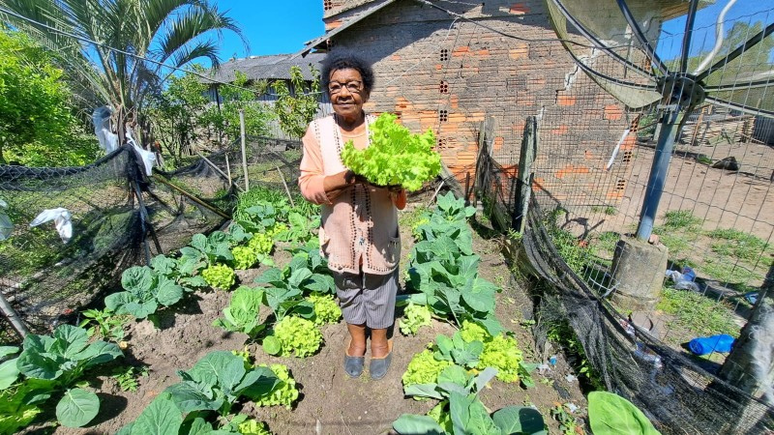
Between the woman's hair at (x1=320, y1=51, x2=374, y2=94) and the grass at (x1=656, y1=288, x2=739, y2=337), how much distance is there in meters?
3.81

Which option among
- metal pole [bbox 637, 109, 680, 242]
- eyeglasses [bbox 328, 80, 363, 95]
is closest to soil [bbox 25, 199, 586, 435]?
metal pole [bbox 637, 109, 680, 242]

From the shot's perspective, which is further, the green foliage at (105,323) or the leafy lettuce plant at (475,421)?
the green foliage at (105,323)

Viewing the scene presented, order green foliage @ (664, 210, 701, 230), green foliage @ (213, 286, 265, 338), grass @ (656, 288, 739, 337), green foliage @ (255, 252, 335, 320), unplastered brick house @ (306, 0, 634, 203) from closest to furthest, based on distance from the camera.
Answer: green foliage @ (213, 286, 265, 338), green foliage @ (255, 252, 335, 320), grass @ (656, 288, 739, 337), green foliage @ (664, 210, 701, 230), unplastered brick house @ (306, 0, 634, 203)

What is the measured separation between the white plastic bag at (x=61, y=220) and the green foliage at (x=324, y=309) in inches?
90.4

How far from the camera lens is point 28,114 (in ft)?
15.0

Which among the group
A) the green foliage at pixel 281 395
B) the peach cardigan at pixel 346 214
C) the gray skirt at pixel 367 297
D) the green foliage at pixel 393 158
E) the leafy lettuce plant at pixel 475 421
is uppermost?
the green foliage at pixel 393 158

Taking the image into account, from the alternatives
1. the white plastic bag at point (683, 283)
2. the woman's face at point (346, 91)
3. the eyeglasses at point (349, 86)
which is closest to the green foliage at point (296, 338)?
the woman's face at point (346, 91)

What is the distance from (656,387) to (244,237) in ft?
15.2

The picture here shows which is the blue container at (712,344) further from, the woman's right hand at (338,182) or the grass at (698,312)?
the woman's right hand at (338,182)

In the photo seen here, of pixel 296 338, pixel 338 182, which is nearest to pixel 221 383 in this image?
pixel 296 338

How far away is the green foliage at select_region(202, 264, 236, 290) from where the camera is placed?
3865mm

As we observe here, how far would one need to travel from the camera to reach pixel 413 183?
1600 millimetres

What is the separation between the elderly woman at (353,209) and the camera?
1885mm

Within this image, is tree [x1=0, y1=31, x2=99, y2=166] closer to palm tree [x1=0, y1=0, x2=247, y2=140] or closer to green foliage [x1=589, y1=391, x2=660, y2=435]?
palm tree [x1=0, y1=0, x2=247, y2=140]
